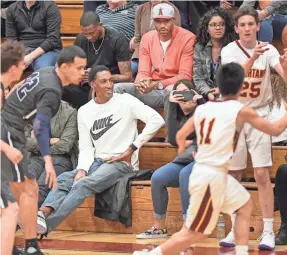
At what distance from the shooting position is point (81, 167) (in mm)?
7645

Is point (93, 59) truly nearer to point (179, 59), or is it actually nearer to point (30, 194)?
point (179, 59)

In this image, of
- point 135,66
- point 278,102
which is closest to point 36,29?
point 135,66

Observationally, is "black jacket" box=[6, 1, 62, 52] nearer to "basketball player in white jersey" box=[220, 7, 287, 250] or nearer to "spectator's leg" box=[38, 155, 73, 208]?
"spectator's leg" box=[38, 155, 73, 208]

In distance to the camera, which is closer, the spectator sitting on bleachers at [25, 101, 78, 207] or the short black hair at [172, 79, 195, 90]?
the short black hair at [172, 79, 195, 90]

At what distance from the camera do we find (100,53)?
848cm

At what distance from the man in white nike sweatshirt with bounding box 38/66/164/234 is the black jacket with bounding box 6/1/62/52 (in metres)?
1.41

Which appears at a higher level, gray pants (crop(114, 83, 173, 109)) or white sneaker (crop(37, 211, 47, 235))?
gray pants (crop(114, 83, 173, 109))

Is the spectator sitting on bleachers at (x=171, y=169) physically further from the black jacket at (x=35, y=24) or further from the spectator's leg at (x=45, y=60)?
the black jacket at (x=35, y=24)

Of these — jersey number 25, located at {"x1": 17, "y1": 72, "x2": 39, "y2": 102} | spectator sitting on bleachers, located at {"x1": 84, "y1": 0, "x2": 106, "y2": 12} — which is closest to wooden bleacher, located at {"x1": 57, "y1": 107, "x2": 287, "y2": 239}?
jersey number 25, located at {"x1": 17, "y1": 72, "x2": 39, "y2": 102}

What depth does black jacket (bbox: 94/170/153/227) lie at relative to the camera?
751 centimetres

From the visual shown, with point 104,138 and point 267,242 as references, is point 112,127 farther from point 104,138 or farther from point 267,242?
point 267,242

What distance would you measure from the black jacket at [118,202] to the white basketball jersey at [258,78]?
1291 millimetres

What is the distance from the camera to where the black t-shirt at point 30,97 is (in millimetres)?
6207

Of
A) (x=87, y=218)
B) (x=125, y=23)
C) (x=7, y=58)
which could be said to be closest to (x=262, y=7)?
(x=125, y=23)
